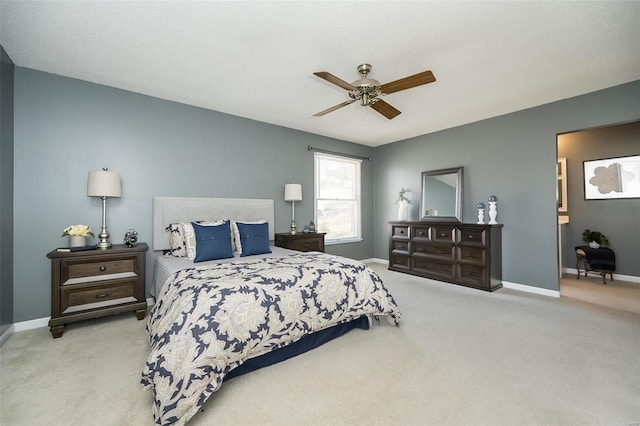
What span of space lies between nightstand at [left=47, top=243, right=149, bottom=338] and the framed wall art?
278 inches

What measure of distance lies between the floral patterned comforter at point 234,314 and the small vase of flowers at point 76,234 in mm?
1401

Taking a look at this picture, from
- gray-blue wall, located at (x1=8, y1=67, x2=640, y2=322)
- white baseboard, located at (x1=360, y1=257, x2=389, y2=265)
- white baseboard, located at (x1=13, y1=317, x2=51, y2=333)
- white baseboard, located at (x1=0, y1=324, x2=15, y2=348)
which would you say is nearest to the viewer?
white baseboard, located at (x1=0, y1=324, x2=15, y2=348)

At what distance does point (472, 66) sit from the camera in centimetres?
277

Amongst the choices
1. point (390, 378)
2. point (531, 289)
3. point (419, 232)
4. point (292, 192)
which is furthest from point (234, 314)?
point (531, 289)

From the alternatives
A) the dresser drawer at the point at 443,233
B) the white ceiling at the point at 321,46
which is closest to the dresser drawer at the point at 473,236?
the dresser drawer at the point at 443,233

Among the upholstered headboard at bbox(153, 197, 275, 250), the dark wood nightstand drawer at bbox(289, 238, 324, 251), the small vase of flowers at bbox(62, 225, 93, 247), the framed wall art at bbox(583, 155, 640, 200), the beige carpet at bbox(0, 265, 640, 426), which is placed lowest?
the beige carpet at bbox(0, 265, 640, 426)

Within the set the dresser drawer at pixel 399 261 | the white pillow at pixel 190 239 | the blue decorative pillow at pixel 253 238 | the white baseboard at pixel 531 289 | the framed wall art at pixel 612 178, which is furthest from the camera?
the dresser drawer at pixel 399 261

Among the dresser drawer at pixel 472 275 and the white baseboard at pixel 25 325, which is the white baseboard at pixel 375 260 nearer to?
the dresser drawer at pixel 472 275

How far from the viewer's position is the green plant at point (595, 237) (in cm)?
456

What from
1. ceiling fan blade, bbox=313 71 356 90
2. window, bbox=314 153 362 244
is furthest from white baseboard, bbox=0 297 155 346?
window, bbox=314 153 362 244

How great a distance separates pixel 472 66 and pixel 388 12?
131 centimetres

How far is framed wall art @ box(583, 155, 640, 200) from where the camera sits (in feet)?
14.3

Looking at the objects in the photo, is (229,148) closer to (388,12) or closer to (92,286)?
(92,286)

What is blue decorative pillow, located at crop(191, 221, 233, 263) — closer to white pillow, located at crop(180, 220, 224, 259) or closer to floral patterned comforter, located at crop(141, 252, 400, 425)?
white pillow, located at crop(180, 220, 224, 259)
